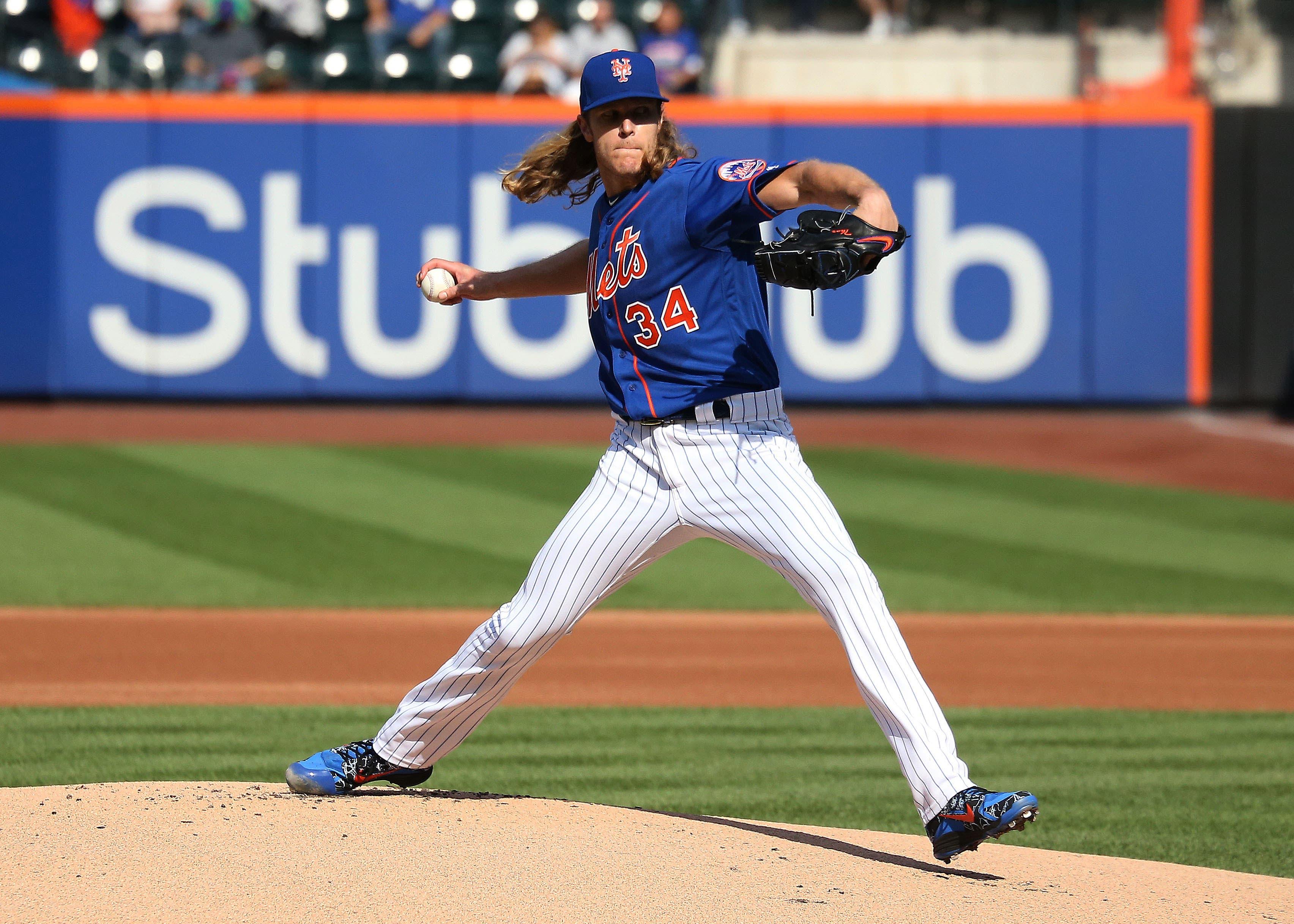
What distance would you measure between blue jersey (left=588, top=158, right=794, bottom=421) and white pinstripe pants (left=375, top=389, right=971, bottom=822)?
7 cm

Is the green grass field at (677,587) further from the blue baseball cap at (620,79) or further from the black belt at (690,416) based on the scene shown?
the blue baseball cap at (620,79)

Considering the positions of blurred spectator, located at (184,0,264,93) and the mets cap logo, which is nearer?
the mets cap logo

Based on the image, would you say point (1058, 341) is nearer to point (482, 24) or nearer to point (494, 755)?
point (482, 24)

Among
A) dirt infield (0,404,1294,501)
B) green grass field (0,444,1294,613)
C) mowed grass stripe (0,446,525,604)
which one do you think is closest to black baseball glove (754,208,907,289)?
green grass field (0,444,1294,613)

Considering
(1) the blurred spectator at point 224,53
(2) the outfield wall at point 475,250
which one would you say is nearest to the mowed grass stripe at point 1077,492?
(2) the outfield wall at point 475,250

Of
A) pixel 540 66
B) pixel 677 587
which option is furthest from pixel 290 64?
pixel 677 587

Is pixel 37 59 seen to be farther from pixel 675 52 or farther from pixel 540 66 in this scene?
pixel 675 52

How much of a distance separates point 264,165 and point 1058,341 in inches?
280

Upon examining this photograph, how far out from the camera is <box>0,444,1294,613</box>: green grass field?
30.3ft

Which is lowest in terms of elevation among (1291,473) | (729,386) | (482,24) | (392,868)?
(1291,473)

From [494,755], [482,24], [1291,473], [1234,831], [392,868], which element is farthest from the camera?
[482,24]

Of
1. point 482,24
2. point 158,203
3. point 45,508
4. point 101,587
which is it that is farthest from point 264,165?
point 101,587

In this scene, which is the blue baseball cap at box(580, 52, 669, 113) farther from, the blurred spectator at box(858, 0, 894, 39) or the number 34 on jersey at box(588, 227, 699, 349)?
the blurred spectator at box(858, 0, 894, 39)

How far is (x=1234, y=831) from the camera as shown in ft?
16.5
